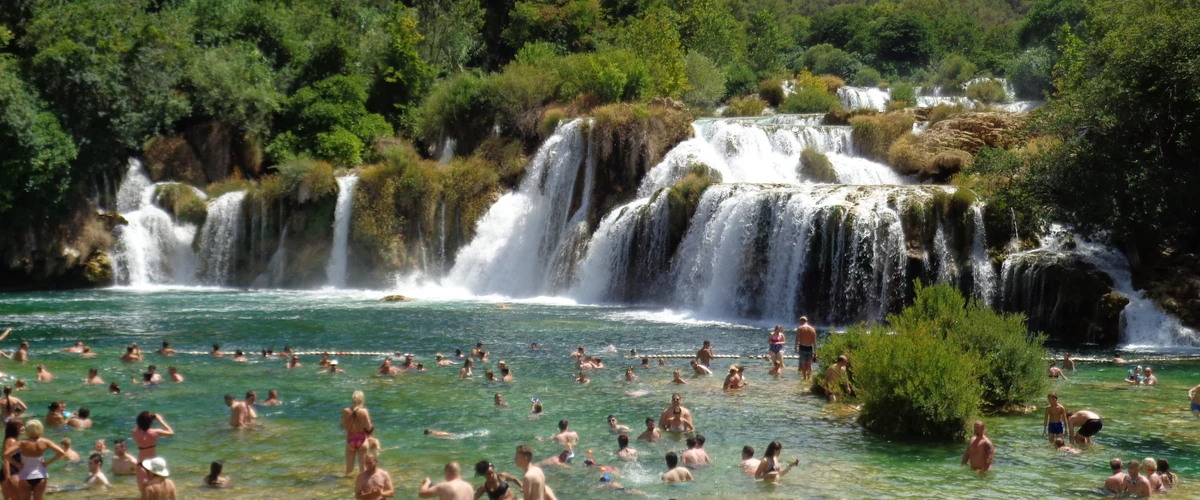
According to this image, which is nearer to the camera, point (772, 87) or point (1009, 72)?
point (772, 87)

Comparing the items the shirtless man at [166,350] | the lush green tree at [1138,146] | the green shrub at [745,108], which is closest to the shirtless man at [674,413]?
the shirtless man at [166,350]

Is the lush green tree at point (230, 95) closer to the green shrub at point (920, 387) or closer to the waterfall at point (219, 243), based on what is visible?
the waterfall at point (219, 243)

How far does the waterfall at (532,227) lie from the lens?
129 feet

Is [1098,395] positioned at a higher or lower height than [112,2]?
lower

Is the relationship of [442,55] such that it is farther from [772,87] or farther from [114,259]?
[114,259]

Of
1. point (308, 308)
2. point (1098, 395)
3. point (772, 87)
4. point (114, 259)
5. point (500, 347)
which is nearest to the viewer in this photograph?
point (1098, 395)

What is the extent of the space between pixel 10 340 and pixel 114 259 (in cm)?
1502

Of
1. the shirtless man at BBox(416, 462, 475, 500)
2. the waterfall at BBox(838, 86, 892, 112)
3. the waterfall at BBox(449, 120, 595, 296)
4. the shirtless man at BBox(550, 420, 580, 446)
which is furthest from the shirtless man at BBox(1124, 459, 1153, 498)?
the waterfall at BBox(838, 86, 892, 112)

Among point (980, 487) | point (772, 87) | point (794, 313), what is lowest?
point (980, 487)

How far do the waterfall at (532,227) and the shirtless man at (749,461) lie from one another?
78.5 ft

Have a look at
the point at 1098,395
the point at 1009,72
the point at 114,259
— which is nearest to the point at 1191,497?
the point at 1098,395

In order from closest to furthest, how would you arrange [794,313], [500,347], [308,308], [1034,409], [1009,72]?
[1034,409], [500,347], [794,313], [308,308], [1009,72]

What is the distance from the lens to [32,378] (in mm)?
21953

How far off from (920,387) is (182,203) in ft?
110
